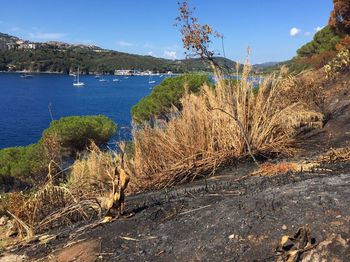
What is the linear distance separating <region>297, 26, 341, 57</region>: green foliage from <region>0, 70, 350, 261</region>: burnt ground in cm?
2613

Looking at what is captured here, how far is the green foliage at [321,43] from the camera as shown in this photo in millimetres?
29438

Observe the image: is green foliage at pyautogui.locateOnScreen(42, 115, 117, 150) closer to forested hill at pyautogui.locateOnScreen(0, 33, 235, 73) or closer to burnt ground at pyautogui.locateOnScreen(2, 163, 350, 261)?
burnt ground at pyautogui.locateOnScreen(2, 163, 350, 261)

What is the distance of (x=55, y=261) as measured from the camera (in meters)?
3.37

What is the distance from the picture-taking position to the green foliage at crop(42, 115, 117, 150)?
70.9ft

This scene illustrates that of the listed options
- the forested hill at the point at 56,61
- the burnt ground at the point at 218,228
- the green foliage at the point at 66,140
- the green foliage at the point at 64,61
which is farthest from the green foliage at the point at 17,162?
the forested hill at the point at 56,61

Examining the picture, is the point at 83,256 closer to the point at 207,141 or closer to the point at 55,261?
the point at 55,261

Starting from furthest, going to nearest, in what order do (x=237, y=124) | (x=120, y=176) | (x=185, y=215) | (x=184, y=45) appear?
(x=184, y=45), (x=237, y=124), (x=120, y=176), (x=185, y=215)

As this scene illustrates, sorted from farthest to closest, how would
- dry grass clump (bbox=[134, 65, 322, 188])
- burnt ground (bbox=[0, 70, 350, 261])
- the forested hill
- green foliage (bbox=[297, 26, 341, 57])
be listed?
the forested hill < green foliage (bbox=[297, 26, 341, 57]) < dry grass clump (bbox=[134, 65, 322, 188]) < burnt ground (bbox=[0, 70, 350, 261])

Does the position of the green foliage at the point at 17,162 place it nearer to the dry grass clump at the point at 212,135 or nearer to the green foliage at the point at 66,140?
the green foliage at the point at 66,140

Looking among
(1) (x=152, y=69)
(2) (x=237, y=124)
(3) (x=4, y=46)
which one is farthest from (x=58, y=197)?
(3) (x=4, y=46)

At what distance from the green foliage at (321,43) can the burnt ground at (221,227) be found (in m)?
26.1

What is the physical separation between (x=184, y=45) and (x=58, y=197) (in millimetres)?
3218

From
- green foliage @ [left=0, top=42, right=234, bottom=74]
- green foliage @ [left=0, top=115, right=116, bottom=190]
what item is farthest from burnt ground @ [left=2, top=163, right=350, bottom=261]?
green foliage @ [left=0, top=42, right=234, bottom=74]

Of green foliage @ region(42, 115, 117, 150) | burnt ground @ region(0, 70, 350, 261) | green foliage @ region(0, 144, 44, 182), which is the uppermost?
burnt ground @ region(0, 70, 350, 261)
